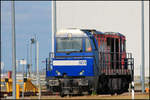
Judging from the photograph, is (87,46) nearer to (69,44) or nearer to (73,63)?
(69,44)

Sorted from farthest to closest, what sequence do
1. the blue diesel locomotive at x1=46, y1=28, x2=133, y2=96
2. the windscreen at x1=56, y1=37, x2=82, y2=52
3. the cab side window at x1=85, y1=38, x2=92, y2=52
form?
the cab side window at x1=85, y1=38, x2=92, y2=52 < the windscreen at x1=56, y1=37, x2=82, y2=52 < the blue diesel locomotive at x1=46, y1=28, x2=133, y2=96

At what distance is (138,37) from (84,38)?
43.2 metres

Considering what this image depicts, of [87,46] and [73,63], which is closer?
[73,63]

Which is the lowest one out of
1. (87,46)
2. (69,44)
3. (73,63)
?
(73,63)

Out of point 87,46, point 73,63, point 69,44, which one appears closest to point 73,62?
point 73,63

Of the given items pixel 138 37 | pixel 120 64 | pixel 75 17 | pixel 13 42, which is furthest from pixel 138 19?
pixel 13 42

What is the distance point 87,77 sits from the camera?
1176 inches

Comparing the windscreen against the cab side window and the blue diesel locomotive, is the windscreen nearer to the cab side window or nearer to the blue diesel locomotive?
the blue diesel locomotive

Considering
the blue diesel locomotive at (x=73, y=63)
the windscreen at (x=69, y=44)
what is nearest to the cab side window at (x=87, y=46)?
the blue diesel locomotive at (x=73, y=63)

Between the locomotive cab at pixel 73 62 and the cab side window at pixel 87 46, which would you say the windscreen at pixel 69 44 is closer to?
the locomotive cab at pixel 73 62

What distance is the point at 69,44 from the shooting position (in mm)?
30062

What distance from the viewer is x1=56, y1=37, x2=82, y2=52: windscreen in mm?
30016

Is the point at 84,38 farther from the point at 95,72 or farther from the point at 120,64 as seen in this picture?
the point at 120,64

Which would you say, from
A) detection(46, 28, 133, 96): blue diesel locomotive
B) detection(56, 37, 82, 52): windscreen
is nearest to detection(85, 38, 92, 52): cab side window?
detection(46, 28, 133, 96): blue diesel locomotive
